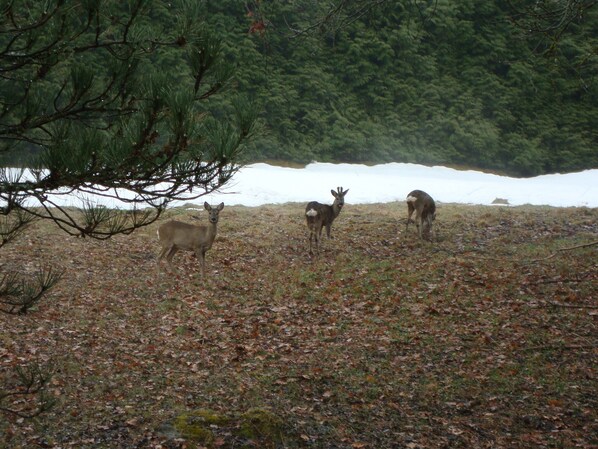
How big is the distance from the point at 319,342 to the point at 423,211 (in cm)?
621

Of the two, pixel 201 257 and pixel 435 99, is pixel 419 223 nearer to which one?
pixel 201 257

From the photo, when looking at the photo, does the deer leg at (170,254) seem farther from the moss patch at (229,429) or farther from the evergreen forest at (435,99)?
the evergreen forest at (435,99)

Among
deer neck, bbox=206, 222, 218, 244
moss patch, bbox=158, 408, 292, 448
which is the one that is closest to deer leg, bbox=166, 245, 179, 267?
deer neck, bbox=206, 222, 218, 244

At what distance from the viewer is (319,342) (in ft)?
34.4

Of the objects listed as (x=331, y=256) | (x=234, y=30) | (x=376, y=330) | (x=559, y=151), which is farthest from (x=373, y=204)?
(x=559, y=151)

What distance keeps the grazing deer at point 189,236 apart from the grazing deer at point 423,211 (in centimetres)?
463

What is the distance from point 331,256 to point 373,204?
7.21 m

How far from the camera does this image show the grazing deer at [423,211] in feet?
51.9

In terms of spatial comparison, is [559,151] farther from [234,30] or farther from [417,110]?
[234,30]

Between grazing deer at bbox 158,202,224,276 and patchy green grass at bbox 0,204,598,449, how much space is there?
499mm

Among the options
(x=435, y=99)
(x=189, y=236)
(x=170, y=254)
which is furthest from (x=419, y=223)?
(x=435, y=99)

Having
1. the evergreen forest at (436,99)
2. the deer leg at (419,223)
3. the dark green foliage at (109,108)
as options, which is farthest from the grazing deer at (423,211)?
the evergreen forest at (436,99)

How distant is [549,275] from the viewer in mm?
12953

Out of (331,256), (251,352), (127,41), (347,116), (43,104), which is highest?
(347,116)
